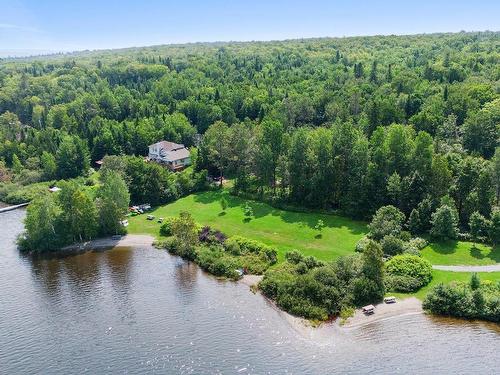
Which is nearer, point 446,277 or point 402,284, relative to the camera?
point 402,284

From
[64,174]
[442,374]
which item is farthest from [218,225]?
[64,174]

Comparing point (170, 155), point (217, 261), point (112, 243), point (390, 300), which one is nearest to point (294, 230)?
point (217, 261)

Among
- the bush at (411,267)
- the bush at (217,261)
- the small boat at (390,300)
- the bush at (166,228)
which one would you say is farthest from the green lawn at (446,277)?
the bush at (166,228)

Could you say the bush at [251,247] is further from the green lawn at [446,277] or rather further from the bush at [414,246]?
the bush at [414,246]

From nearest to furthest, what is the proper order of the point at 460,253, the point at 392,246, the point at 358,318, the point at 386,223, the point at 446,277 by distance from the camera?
1. the point at 358,318
2. the point at 446,277
3. the point at 460,253
4. the point at 392,246
5. the point at 386,223

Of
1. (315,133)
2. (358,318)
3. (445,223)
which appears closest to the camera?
(358,318)

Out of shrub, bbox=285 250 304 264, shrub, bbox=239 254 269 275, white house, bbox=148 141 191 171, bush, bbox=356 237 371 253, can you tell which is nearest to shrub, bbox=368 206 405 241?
bush, bbox=356 237 371 253

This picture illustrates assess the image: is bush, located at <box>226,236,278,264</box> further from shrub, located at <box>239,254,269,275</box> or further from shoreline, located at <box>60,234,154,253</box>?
shoreline, located at <box>60,234,154,253</box>

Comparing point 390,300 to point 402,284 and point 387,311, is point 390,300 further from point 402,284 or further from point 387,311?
point 402,284
